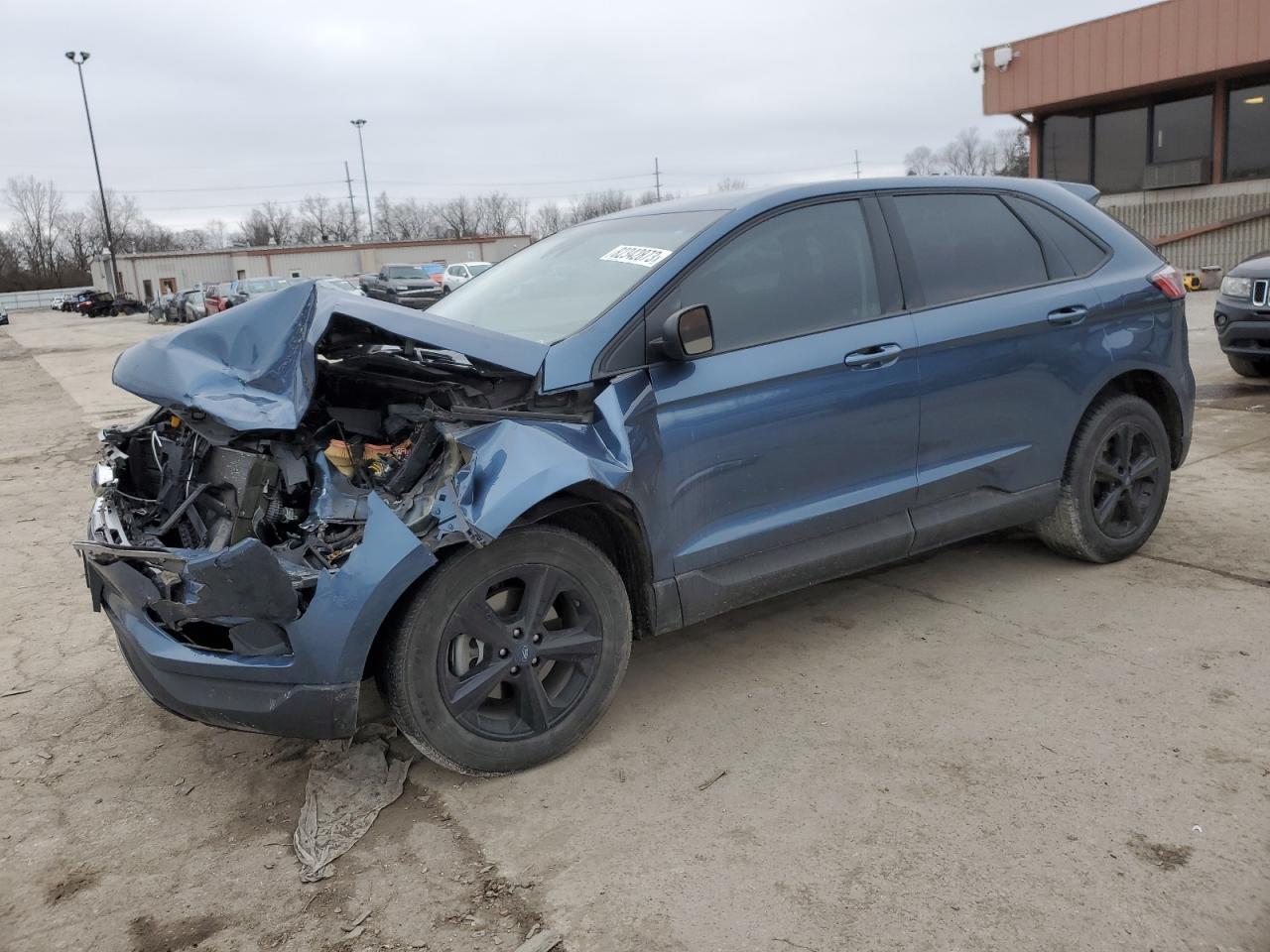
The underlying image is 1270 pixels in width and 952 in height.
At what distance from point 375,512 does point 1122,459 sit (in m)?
3.51

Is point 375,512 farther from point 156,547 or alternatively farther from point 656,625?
point 656,625

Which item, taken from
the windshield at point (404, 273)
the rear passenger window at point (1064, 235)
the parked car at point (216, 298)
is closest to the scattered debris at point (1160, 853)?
the rear passenger window at point (1064, 235)

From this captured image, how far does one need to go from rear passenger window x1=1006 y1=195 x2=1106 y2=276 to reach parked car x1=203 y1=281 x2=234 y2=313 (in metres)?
31.5

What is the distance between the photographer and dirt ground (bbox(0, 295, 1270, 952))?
94.3 inches

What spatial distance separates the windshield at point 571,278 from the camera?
3436mm

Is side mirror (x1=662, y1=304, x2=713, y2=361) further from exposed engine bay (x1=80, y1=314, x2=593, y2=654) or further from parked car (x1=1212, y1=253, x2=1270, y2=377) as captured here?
parked car (x1=1212, y1=253, x2=1270, y2=377)

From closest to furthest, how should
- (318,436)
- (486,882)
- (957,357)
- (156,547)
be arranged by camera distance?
(486,882) < (156,547) < (318,436) < (957,357)

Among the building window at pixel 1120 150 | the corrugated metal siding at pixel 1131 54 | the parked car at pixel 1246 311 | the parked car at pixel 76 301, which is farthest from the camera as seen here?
the parked car at pixel 76 301

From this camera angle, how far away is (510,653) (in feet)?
9.74

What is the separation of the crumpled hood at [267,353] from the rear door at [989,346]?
168 centimetres

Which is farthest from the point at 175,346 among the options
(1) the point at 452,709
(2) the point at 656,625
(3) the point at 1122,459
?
(3) the point at 1122,459

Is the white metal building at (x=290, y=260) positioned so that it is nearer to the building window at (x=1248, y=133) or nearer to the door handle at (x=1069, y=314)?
the building window at (x=1248, y=133)

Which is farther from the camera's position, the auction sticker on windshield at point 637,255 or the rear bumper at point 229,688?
the auction sticker on windshield at point 637,255

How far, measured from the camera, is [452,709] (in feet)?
9.56
